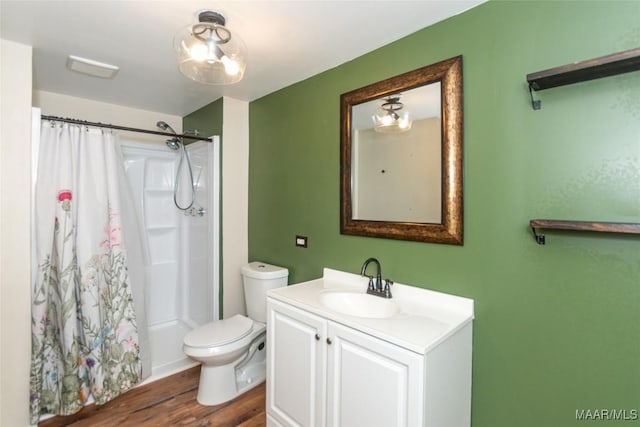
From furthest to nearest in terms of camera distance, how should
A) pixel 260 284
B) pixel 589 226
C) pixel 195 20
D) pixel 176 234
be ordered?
pixel 176 234, pixel 260 284, pixel 195 20, pixel 589 226

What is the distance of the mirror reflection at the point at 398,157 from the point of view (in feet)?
5.28

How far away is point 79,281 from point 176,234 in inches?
50.5

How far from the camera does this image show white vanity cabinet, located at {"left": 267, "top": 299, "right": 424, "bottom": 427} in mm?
1211

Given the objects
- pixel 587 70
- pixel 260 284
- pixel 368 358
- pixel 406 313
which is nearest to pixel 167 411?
pixel 260 284

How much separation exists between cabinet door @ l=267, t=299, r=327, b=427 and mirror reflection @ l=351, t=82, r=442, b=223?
73 centimetres

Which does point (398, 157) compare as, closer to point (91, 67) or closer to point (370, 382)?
point (370, 382)

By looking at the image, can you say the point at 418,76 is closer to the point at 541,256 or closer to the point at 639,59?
the point at 639,59

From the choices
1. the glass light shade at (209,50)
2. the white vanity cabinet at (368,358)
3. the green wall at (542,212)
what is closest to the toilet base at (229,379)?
the white vanity cabinet at (368,358)

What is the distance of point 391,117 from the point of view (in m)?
1.79

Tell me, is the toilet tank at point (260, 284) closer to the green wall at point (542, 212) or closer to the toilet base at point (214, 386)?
the toilet base at point (214, 386)

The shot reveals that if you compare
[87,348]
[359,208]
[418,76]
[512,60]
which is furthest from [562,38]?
[87,348]

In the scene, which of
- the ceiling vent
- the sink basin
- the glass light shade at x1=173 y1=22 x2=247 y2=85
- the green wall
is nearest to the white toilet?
the sink basin

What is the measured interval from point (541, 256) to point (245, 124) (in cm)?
243

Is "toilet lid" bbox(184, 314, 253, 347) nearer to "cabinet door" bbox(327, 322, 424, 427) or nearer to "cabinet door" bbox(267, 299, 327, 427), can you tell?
"cabinet door" bbox(267, 299, 327, 427)
